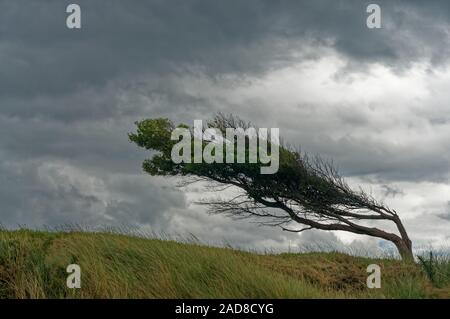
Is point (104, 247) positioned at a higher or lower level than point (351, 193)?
lower

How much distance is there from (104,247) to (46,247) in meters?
1.32

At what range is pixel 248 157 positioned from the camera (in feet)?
89.6

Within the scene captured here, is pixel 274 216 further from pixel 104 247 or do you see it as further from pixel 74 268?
pixel 74 268

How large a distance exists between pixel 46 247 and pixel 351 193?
16.2m
